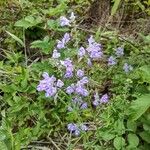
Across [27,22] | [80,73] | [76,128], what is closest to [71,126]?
[76,128]

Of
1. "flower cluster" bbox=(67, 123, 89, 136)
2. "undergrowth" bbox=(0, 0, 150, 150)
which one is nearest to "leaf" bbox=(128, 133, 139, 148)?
"undergrowth" bbox=(0, 0, 150, 150)

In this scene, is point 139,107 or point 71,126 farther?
point 71,126

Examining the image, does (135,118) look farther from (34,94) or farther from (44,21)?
(44,21)

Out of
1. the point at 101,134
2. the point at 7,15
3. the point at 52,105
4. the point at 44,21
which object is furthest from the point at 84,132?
the point at 7,15

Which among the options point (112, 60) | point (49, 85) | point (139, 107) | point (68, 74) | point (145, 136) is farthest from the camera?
point (112, 60)

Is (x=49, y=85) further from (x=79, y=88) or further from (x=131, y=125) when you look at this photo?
(x=131, y=125)

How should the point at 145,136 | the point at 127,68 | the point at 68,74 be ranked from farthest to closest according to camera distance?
1. the point at 127,68
2. the point at 68,74
3. the point at 145,136

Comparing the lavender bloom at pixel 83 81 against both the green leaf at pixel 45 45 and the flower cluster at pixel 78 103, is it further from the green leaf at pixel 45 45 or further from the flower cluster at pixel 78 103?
the green leaf at pixel 45 45
